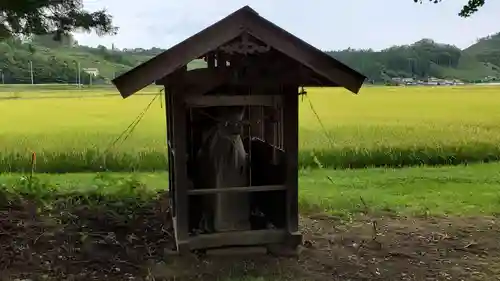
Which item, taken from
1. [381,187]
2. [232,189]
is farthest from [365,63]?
[232,189]

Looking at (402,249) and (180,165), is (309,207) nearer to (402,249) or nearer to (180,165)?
(402,249)

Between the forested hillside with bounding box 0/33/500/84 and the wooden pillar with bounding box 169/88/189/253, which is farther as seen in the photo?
the forested hillside with bounding box 0/33/500/84

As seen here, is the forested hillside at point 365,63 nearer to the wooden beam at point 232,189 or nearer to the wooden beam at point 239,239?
the wooden beam at point 232,189

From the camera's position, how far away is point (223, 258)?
4.93 m

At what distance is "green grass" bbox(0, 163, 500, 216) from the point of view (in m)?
7.33

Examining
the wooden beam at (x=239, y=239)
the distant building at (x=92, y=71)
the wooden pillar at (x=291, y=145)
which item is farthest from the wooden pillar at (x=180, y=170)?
the distant building at (x=92, y=71)

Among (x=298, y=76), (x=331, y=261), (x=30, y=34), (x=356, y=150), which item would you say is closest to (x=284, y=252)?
(x=331, y=261)

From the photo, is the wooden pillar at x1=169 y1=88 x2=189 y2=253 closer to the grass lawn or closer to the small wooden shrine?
the small wooden shrine

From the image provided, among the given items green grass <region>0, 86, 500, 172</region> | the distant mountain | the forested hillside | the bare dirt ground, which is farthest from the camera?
the distant mountain

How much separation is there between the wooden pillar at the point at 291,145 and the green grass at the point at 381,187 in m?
1.98

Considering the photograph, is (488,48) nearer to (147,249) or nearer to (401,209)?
(401,209)

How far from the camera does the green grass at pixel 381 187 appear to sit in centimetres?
733

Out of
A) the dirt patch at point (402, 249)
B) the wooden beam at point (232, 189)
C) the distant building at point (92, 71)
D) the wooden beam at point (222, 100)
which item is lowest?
the dirt patch at point (402, 249)

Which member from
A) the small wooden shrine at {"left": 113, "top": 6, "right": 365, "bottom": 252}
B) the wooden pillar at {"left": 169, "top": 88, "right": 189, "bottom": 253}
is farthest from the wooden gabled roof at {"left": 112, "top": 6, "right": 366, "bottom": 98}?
the wooden pillar at {"left": 169, "top": 88, "right": 189, "bottom": 253}
